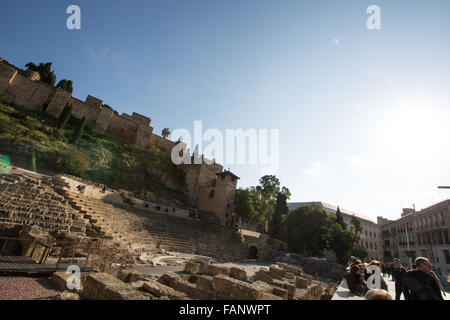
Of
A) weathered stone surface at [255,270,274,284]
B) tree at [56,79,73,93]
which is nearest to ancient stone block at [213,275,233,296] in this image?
weathered stone surface at [255,270,274,284]

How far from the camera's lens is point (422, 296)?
4.07 metres

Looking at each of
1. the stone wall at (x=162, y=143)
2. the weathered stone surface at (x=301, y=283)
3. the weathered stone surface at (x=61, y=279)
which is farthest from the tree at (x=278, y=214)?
the weathered stone surface at (x=61, y=279)

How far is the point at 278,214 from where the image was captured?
43.7 m

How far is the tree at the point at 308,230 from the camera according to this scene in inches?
1394

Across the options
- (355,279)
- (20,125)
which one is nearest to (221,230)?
(355,279)

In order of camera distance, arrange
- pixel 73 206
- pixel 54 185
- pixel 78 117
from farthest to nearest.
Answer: pixel 78 117, pixel 54 185, pixel 73 206

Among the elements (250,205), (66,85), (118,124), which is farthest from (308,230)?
(66,85)

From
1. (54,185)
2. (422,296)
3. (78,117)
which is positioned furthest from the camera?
(78,117)

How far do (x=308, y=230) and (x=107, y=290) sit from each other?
36695 millimetres

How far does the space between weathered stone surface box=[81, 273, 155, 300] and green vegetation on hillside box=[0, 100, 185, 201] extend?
2655 cm

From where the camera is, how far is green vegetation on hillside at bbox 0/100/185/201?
25.3m

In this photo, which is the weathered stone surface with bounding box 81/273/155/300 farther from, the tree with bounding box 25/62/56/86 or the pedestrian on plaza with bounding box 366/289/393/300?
the tree with bounding box 25/62/56/86
